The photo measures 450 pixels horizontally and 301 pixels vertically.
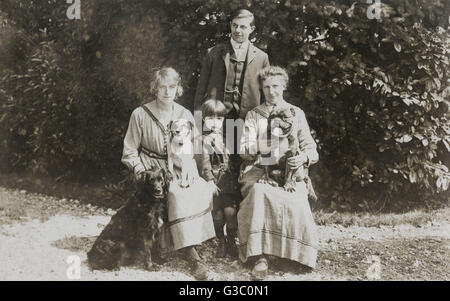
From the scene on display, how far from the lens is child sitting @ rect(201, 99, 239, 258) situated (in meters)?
4.43

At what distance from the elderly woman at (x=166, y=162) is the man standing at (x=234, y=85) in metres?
0.19

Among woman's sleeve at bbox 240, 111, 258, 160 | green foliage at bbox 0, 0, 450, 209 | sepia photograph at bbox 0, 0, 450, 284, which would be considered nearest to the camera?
sepia photograph at bbox 0, 0, 450, 284

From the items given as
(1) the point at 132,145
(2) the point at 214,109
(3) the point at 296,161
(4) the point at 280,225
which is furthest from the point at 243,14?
(4) the point at 280,225

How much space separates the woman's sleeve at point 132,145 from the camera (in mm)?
4352

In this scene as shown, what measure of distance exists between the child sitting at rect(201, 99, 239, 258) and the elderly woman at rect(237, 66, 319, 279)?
0.34 feet

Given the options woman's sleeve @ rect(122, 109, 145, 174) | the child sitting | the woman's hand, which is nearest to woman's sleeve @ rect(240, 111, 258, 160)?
the child sitting

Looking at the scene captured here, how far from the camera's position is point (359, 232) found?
16.0 feet

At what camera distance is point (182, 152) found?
4.36 m

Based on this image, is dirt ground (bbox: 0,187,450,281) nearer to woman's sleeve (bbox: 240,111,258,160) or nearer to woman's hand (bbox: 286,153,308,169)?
woman's hand (bbox: 286,153,308,169)

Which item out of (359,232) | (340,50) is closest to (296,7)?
(340,50)

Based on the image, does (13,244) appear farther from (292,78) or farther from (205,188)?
(292,78)

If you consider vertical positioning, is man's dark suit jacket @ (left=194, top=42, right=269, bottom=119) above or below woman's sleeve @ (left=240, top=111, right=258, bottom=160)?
above

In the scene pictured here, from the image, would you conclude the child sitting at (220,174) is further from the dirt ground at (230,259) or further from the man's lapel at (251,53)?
the man's lapel at (251,53)
